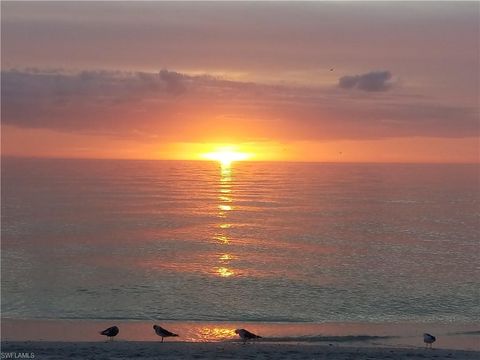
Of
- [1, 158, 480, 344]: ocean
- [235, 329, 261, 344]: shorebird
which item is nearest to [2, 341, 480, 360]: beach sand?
[235, 329, 261, 344]: shorebird

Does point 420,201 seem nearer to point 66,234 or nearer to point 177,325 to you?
point 66,234

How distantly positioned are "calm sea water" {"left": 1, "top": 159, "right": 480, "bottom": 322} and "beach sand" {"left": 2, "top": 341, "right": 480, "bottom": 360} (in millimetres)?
6514

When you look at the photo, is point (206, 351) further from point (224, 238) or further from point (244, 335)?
point (224, 238)

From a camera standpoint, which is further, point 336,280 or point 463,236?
point 463,236

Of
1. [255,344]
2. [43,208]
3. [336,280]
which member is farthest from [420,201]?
[255,344]

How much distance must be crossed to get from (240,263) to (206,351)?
21094mm

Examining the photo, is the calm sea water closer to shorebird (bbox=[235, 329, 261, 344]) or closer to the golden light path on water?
the golden light path on water

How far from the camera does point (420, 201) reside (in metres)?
94.7

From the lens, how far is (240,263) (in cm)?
4075

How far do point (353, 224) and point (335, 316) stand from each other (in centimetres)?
3845

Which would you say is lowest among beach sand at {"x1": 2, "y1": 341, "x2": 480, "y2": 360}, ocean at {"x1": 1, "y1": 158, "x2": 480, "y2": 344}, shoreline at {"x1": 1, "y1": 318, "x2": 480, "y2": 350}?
beach sand at {"x1": 2, "y1": 341, "x2": 480, "y2": 360}

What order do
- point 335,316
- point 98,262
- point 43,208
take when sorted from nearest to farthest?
point 335,316 < point 98,262 < point 43,208

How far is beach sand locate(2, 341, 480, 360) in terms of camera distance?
734 inches

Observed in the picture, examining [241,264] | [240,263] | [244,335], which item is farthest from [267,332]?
[240,263]
